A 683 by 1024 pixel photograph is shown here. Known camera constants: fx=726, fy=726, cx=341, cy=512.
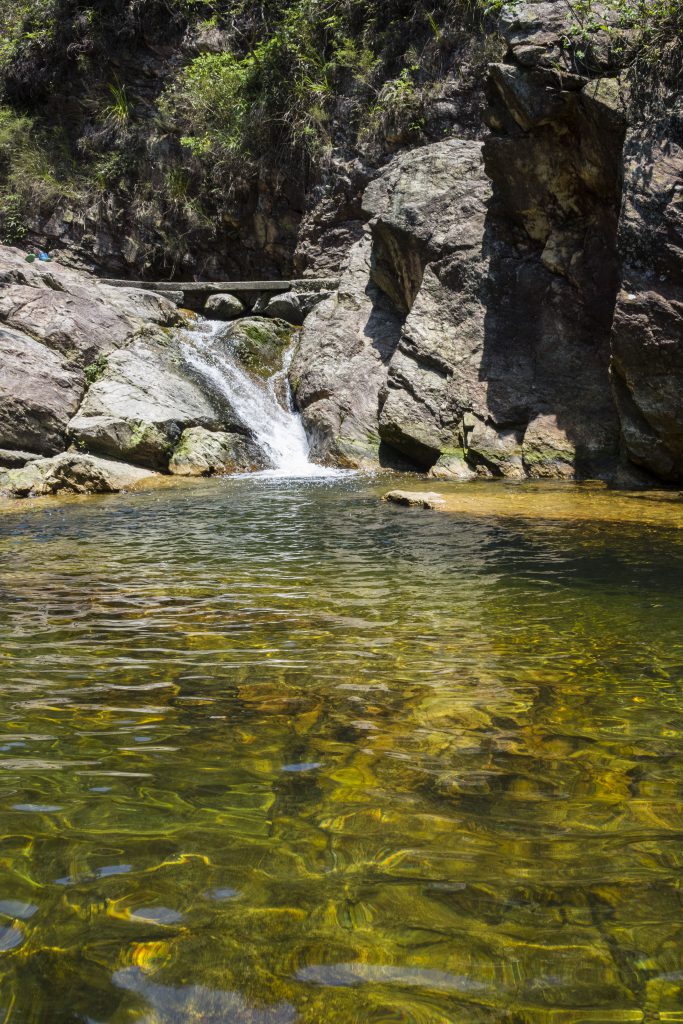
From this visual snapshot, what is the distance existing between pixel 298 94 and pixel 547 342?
11482 mm

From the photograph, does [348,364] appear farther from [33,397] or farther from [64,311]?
[33,397]

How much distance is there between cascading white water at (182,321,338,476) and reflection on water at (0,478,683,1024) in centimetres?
951

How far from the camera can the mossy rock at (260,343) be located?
15906 millimetres

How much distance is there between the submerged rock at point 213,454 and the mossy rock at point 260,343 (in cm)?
253

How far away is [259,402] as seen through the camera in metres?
15.1

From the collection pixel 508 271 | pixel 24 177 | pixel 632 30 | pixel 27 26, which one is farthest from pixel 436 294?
pixel 27 26

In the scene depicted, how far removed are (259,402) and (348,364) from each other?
201 cm

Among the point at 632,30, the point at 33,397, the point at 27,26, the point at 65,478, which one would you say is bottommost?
the point at 65,478

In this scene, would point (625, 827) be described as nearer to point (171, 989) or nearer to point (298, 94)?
point (171, 989)

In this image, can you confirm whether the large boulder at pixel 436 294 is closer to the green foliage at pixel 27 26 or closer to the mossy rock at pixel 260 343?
the mossy rock at pixel 260 343

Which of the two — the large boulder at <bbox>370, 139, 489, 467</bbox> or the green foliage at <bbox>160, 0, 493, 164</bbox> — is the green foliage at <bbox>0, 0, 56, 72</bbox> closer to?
the green foliage at <bbox>160, 0, 493, 164</bbox>

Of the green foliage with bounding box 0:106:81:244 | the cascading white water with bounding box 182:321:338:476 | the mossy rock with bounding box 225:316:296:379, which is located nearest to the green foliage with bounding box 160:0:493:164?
the green foliage with bounding box 0:106:81:244

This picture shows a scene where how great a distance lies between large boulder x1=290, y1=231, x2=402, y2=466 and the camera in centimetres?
1401

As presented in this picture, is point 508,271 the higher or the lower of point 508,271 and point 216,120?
the lower
